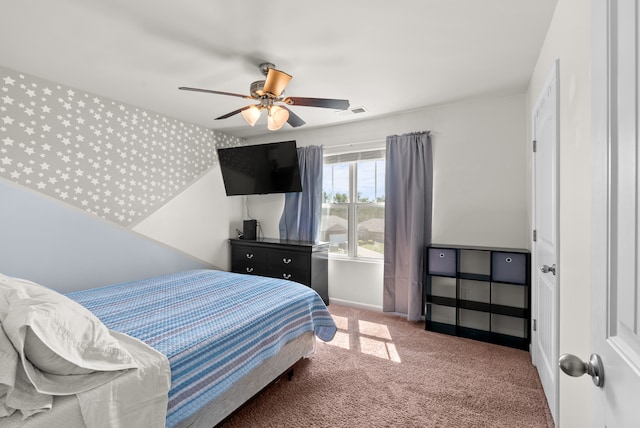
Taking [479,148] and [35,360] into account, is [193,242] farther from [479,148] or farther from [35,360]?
[479,148]

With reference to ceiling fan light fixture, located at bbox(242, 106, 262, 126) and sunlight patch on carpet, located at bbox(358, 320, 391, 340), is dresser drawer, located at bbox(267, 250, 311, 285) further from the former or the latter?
ceiling fan light fixture, located at bbox(242, 106, 262, 126)

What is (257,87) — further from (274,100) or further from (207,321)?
(207,321)

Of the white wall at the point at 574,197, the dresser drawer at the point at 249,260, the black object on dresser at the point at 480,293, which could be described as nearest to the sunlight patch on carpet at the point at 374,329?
the black object on dresser at the point at 480,293

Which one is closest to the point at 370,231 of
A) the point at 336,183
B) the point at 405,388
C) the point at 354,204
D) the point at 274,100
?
the point at 354,204

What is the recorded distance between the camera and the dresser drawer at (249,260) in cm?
423

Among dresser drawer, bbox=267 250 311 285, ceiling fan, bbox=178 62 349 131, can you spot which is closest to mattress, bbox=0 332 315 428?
dresser drawer, bbox=267 250 311 285

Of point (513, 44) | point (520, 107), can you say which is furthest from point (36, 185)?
point (520, 107)

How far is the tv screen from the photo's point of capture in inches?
155

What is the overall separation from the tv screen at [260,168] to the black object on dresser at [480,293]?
1953 mm

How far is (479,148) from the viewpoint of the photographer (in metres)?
3.32

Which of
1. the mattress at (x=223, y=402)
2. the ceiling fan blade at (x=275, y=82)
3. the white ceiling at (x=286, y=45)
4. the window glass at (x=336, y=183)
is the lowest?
the mattress at (x=223, y=402)

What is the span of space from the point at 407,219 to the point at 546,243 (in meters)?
1.64

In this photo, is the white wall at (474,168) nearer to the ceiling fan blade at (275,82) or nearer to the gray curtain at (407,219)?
the gray curtain at (407,219)

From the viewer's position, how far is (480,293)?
325 cm
